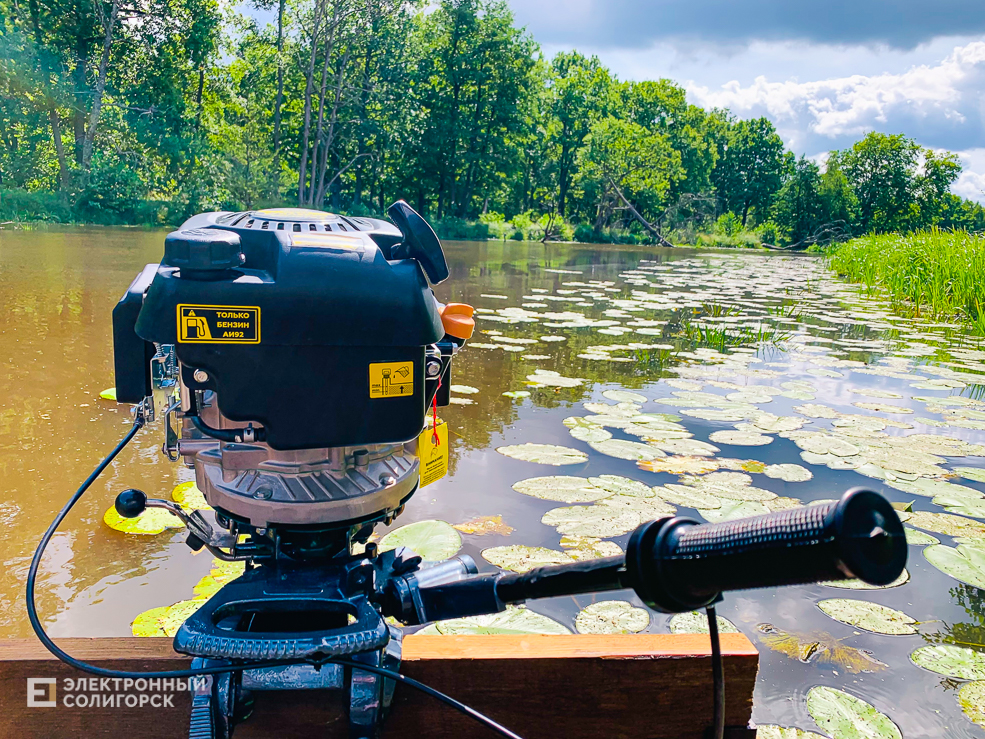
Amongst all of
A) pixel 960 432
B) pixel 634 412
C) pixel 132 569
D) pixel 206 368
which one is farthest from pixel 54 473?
pixel 960 432

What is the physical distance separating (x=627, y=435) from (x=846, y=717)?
5.23ft

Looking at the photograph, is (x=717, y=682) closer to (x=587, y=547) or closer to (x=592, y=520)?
(x=587, y=547)

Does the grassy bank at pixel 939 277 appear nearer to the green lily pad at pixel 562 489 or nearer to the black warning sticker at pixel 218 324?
the green lily pad at pixel 562 489

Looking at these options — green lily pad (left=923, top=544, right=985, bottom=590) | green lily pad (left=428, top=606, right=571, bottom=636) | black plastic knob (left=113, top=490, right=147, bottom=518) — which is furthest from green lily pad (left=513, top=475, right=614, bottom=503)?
black plastic knob (left=113, top=490, right=147, bottom=518)

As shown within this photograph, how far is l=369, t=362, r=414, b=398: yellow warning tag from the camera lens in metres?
0.95

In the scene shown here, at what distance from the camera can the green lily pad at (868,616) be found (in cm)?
166

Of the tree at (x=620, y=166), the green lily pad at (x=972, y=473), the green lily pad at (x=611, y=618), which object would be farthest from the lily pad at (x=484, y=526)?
the tree at (x=620, y=166)

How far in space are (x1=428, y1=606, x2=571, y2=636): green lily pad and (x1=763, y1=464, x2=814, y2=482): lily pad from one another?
48.4 inches

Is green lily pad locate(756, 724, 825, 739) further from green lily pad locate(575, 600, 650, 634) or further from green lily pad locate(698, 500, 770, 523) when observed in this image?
green lily pad locate(698, 500, 770, 523)

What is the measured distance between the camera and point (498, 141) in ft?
90.7

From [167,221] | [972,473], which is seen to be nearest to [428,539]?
[972,473]

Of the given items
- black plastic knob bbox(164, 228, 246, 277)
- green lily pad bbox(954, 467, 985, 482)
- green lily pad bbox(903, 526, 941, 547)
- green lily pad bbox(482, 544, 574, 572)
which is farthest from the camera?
green lily pad bbox(954, 467, 985, 482)

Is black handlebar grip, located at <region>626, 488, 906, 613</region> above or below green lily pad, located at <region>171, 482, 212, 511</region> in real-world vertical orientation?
above

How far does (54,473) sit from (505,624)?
146 centimetres
